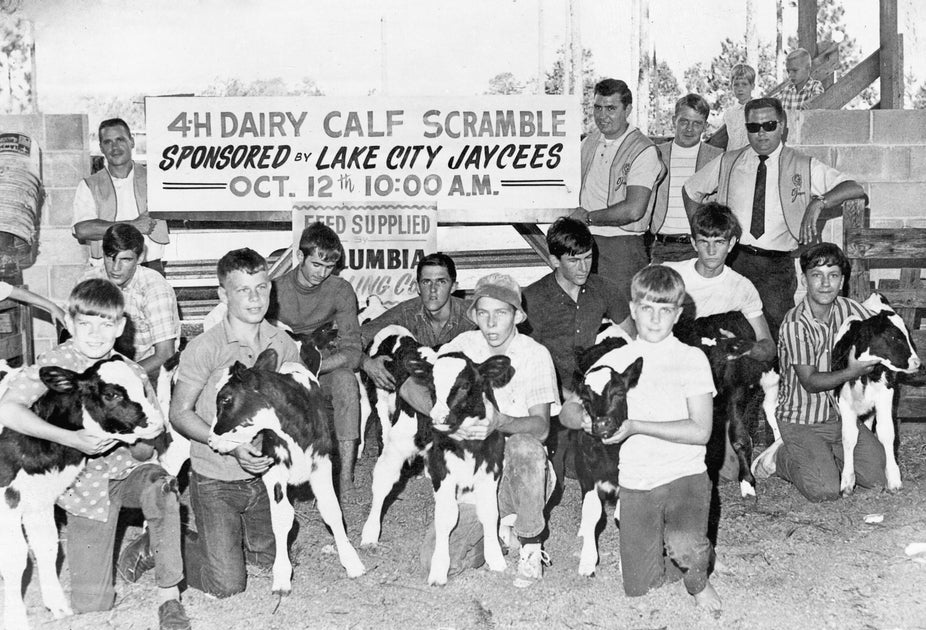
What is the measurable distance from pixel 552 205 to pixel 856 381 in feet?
9.12

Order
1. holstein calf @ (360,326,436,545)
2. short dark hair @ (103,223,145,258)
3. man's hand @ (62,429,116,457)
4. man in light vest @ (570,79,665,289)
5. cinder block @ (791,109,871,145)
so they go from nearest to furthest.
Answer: man's hand @ (62,429,116,457) < holstein calf @ (360,326,436,545) < short dark hair @ (103,223,145,258) < man in light vest @ (570,79,665,289) < cinder block @ (791,109,871,145)

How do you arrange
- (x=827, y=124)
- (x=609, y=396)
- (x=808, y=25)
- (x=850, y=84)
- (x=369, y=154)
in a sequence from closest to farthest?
1. (x=609, y=396)
2. (x=369, y=154)
3. (x=827, y=124)
4. (x=850, y=84)
5. (x=808, y=25)

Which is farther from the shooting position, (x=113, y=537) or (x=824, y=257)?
(x=824, y=257)

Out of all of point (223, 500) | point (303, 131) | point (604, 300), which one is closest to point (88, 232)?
point (303, 131)

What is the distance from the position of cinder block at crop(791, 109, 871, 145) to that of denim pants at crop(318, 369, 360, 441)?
4.65 metres

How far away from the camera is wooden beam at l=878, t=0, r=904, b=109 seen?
9227 mm

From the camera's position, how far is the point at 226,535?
15.8 ft

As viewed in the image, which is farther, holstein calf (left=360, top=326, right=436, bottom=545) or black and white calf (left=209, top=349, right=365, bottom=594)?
holstein calf (left=360, top=326, right=436, bottom=545)

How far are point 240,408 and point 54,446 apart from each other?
0.83 m

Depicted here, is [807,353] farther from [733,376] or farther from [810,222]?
[810,222]

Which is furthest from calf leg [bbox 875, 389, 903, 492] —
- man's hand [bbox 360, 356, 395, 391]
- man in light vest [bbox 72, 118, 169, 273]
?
man in light vest [bbox 72, 118, 169, 273]

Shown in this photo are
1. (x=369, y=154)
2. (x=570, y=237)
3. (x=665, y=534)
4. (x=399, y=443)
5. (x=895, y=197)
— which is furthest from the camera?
(x=895, y=197)

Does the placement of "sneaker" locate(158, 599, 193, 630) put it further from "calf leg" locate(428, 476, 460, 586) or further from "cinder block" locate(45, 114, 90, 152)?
"cinder block" locate(45, 114, 90, 152)

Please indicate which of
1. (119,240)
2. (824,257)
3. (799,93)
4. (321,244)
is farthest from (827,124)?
(119,240)
